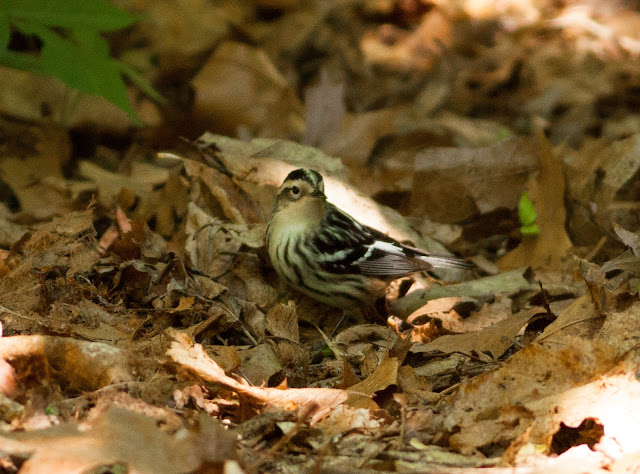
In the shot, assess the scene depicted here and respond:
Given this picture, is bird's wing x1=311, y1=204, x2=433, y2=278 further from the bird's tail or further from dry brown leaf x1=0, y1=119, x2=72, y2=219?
dry brown leaf x1=0, y1=119, x2=72, y2=219

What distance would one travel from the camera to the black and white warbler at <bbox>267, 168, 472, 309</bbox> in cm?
473

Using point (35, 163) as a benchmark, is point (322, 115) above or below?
above

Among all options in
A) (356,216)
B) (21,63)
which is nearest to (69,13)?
(21,63)

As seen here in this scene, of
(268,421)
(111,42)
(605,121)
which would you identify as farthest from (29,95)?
(605,121)

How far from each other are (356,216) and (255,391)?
229cm

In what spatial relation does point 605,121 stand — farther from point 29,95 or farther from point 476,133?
point 29,95

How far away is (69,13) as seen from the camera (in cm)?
513

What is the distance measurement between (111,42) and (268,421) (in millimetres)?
5384

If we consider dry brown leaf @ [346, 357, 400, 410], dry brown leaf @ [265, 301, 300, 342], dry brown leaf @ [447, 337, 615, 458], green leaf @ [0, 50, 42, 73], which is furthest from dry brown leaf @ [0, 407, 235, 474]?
green leaf @ [0, 50, 42, 73]

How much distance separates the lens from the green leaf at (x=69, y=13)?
510 cm

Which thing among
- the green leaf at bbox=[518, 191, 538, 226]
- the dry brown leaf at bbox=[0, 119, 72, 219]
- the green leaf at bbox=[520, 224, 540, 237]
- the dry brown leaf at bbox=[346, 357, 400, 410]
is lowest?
the green leaf at bbox=[520, 224, 540, 237]

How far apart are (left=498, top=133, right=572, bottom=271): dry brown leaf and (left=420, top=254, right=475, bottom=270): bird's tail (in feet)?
0.98

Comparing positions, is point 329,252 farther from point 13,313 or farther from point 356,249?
point 13,313

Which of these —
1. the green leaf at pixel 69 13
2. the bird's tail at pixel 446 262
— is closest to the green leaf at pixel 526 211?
the bird's tail at pixel 446 262
